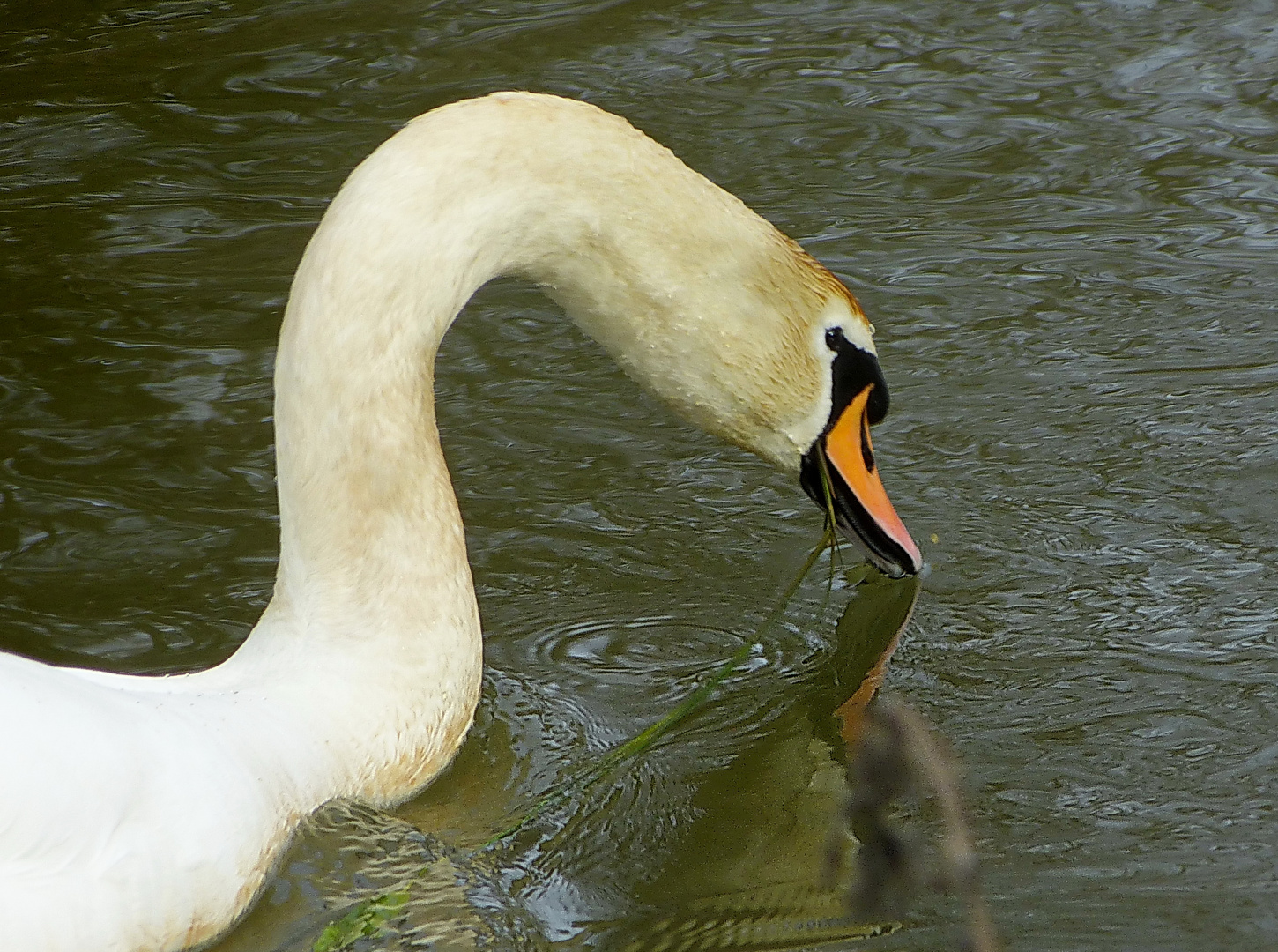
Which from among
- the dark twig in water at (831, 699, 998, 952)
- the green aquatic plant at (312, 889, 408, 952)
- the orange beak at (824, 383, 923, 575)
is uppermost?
the orange beak at (824, 383, 923, 575)

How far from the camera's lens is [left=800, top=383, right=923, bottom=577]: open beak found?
333cm

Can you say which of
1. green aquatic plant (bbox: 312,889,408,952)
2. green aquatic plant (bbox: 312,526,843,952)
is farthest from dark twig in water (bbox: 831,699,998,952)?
green aquatic plant (bbox: 312,889,408,952)

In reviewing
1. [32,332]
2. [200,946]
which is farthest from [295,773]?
[32,332]

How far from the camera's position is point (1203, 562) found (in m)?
3.66

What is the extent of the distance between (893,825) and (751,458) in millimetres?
1432

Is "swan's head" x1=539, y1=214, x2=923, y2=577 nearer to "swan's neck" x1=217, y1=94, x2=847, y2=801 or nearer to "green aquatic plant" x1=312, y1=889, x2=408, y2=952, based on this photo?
"swan's neck" x1=217, y1=94, x2=847, y2=801

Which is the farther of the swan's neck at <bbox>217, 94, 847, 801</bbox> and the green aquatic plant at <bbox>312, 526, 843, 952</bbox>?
the swan's neck at <bbox>217, 94, 847, 801</bbox>

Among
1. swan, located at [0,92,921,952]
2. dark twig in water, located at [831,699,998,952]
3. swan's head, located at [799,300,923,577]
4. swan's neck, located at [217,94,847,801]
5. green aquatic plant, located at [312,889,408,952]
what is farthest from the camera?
swan's head, located at [799,300,923,577]

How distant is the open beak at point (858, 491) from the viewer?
3.33 metres

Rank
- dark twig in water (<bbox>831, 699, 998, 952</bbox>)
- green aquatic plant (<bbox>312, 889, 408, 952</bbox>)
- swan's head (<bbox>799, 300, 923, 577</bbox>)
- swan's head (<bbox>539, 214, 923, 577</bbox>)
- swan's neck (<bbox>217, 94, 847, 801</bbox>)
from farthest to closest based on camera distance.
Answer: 1. swan's head (<bbox>799, 300, 923, 577</bbox>)
2. swan's head (<bbox>539, 214, 923, 577</bbox>)
3. swan's neck (<bbox>217, 94, 847, 801</bbox>)
4. dark twig in water (<bbox>831, 699, 998, 952</bbox>)
5. green aquatic plant (<bbox>312, 889, 408, 952</bbox>)

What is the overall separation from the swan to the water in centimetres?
17

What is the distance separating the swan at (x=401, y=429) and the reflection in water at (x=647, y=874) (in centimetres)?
7

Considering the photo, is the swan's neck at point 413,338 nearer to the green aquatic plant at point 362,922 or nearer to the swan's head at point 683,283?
the swan's head at point 683,283

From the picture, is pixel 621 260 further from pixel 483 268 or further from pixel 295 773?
pixel 295 773
